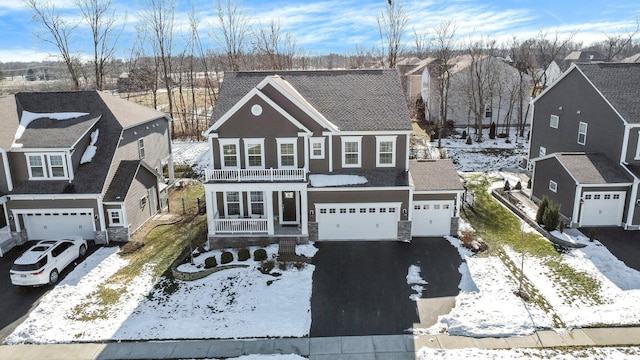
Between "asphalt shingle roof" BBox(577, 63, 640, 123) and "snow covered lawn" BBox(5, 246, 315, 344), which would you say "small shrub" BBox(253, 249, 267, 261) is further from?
"asphalt shingle roof" BBox(577, 63, 640, 123)

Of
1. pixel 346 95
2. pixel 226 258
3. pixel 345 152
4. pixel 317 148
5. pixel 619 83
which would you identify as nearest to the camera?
pixel 226 258

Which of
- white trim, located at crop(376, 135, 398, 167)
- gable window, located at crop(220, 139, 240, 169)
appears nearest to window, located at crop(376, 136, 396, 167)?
white trim, located at crop(376, 135, 398, 167)

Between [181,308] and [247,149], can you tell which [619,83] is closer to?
[247,149]

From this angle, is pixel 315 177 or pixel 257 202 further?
pixel 257 202

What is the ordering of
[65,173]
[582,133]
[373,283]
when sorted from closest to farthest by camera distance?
[373,283], [65,173], [582,133]

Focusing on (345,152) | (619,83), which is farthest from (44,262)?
(619,83)

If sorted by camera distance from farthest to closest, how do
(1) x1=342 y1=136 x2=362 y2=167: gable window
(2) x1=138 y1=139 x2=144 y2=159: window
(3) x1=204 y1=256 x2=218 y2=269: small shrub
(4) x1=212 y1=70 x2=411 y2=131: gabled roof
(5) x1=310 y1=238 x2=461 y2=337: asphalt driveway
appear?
(2) x1=138 y1=139 x2=144 y2=159: window
(4) x1=212 y1=70 x2=411 y2=131: gabled roof
(1) x1=342 y1=136 x2=362 y2=167: gable window
(3) x1=204 y1=256 x2=218 y2=269: small shrub
(5) x1=310 y1=238 x2=461 y2=337: asphalt driveway

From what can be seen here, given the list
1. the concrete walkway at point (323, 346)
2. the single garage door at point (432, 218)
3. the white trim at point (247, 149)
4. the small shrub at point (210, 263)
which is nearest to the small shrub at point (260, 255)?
the small shrub at point (210, 263)
